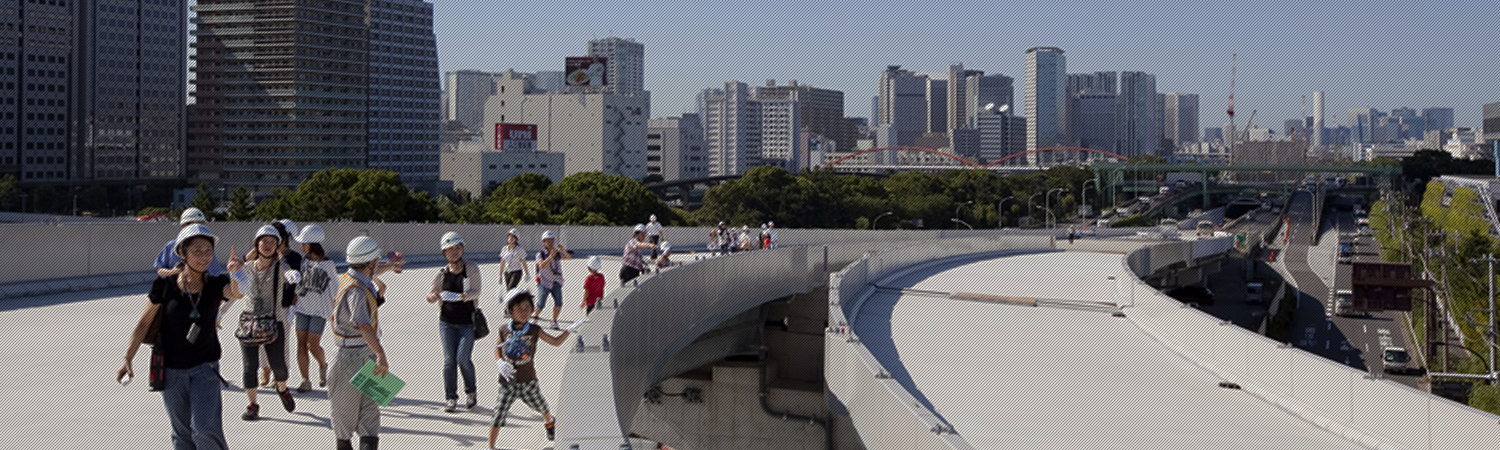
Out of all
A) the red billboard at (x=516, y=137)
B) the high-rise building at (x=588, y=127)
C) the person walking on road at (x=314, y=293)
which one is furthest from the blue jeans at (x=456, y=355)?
the high-rise building at (x=588, y=127)

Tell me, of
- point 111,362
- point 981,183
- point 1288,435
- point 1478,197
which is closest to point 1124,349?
point 1288,435

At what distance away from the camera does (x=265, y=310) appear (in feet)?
36.5

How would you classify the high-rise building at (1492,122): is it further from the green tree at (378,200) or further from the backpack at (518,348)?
the backpack at (518,348)

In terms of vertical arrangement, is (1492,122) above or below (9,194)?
above

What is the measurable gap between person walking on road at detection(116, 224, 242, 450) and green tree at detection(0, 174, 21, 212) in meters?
125

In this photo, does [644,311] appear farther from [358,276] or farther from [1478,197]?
[1478,197]

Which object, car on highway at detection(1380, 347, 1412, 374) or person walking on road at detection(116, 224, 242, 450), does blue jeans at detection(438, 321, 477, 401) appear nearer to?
person walking on road at detection(116, 224, 242, 450)

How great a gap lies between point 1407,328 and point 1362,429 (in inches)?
2365

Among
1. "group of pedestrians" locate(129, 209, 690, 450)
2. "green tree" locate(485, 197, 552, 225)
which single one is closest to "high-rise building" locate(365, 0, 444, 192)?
"green tree" locate(485, 197, 552, 225)

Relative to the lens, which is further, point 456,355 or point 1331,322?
point 1331,322

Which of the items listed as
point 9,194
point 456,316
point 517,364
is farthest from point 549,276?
point 9,194

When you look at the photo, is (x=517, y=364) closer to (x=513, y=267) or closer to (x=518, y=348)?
(x=518, y=348)

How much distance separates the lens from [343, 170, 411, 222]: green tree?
256 feet

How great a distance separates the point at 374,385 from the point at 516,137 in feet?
559
